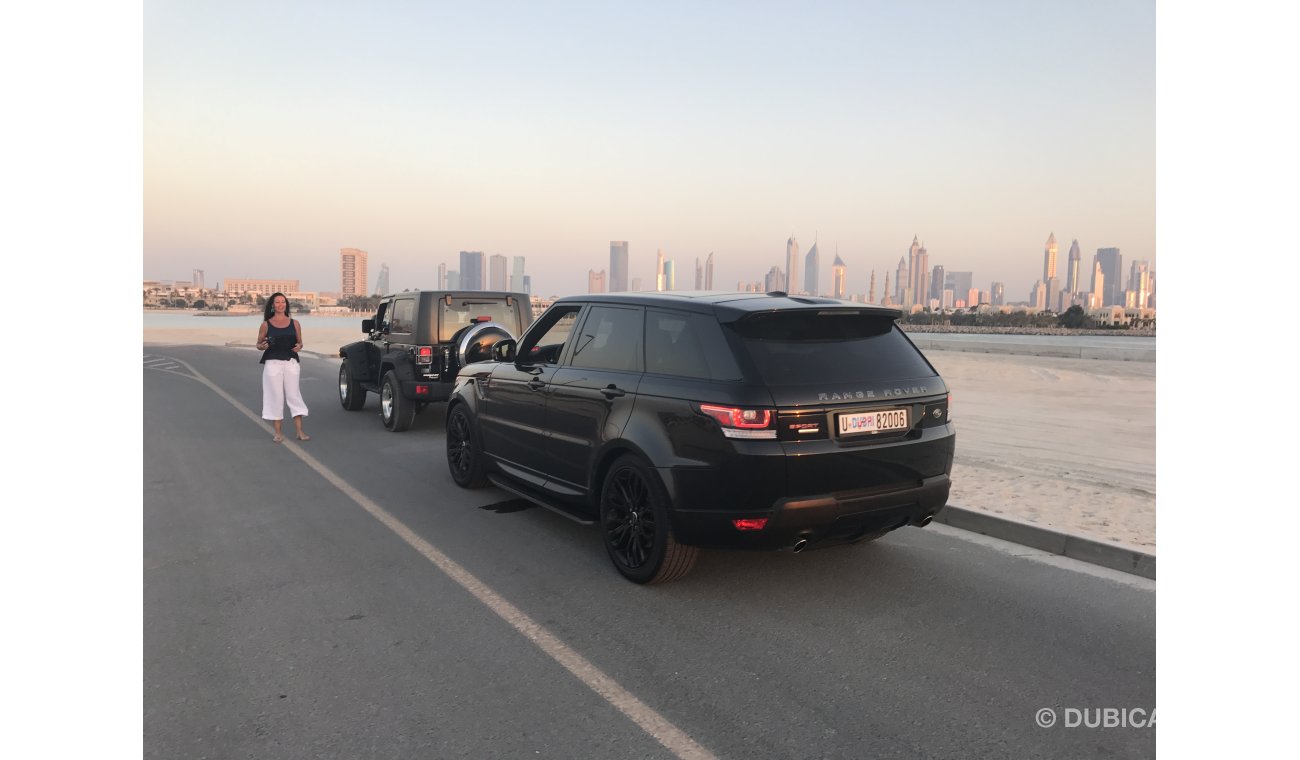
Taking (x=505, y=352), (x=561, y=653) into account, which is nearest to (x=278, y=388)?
(x=505, y=352)

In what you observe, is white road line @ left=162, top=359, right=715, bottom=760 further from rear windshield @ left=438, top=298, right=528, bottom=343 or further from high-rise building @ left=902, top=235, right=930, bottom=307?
high-rise building @ left=902, top=235, right=930, bottom=307

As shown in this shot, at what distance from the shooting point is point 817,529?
4371mm

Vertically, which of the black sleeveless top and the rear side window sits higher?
the rear side window

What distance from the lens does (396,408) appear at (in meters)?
10.9

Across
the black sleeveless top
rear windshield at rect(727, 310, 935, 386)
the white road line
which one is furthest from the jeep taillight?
the black sleeveless top

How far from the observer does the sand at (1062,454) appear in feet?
20.6

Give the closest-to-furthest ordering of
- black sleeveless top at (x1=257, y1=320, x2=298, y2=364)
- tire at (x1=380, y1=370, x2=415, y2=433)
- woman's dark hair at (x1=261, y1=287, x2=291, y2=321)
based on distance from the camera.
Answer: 1. woman's dark hair at (x1=261, y1=287, x2=291, y2=321)
2. black sleeveless top at (x1=257, y1=320, x2=298, y2=364)
3. tire at (x1=380, y1=370, x2=415, y2=433)

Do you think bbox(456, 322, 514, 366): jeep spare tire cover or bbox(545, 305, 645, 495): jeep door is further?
bbox(456, 322, 514, 366): jeep spare tire cover

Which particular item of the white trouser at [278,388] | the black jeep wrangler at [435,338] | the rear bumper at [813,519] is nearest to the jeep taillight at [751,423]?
the rear bumper at [813,519]

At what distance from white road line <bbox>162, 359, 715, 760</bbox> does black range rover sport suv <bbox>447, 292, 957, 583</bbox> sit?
2.75 feet

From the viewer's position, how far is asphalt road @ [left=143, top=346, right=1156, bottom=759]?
3.19 m

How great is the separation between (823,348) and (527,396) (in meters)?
2.47

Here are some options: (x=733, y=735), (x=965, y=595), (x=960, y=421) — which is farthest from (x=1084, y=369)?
(x=733, y=735)

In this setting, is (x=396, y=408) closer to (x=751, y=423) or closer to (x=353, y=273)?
(x=751, y=423)
